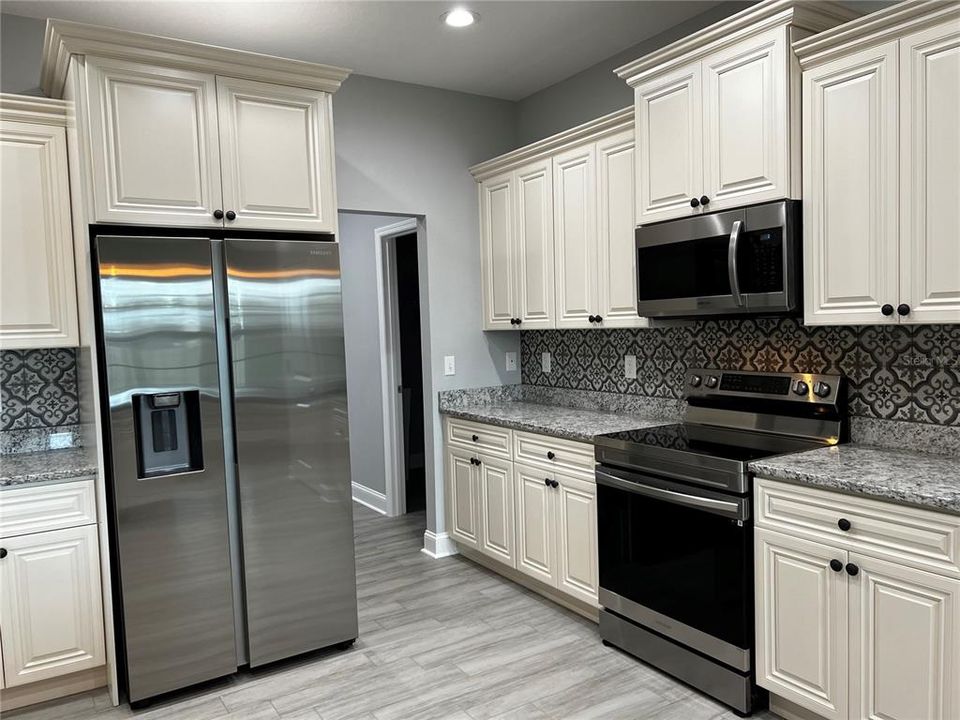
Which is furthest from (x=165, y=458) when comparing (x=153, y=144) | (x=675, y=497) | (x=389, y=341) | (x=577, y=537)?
(x=389, y=341)

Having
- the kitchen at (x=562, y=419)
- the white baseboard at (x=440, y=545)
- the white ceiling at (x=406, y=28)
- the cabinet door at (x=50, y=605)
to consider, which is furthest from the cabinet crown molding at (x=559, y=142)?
the cabinet door at (x=50, y=605)

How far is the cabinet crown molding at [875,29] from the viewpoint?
2045mm

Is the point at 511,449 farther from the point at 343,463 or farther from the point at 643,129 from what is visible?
the point at 643,129

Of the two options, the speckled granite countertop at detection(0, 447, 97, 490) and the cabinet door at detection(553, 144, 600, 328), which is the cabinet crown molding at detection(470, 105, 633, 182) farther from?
the speckled granite countertop at detection(0, 447, 97, 490)

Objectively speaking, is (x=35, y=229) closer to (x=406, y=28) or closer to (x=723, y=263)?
(x=406, y=28)

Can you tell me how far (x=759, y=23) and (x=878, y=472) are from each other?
1.59 meters

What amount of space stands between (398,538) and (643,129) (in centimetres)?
300

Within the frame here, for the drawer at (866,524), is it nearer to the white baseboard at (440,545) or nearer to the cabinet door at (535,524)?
the cabinet door at (535,524)

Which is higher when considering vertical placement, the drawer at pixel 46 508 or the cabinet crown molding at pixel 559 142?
the cabinet crown molding at pixel 559 142

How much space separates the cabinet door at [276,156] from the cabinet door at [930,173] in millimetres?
2148

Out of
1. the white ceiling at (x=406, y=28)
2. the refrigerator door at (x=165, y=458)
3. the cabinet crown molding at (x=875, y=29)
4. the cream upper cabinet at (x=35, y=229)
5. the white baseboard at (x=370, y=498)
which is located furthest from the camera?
the white baseboard at (x=370, y=498)

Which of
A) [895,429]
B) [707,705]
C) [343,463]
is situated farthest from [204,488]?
[895,429]

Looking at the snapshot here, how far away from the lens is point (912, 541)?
195 centimetres

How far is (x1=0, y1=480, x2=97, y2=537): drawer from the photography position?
102 inches
